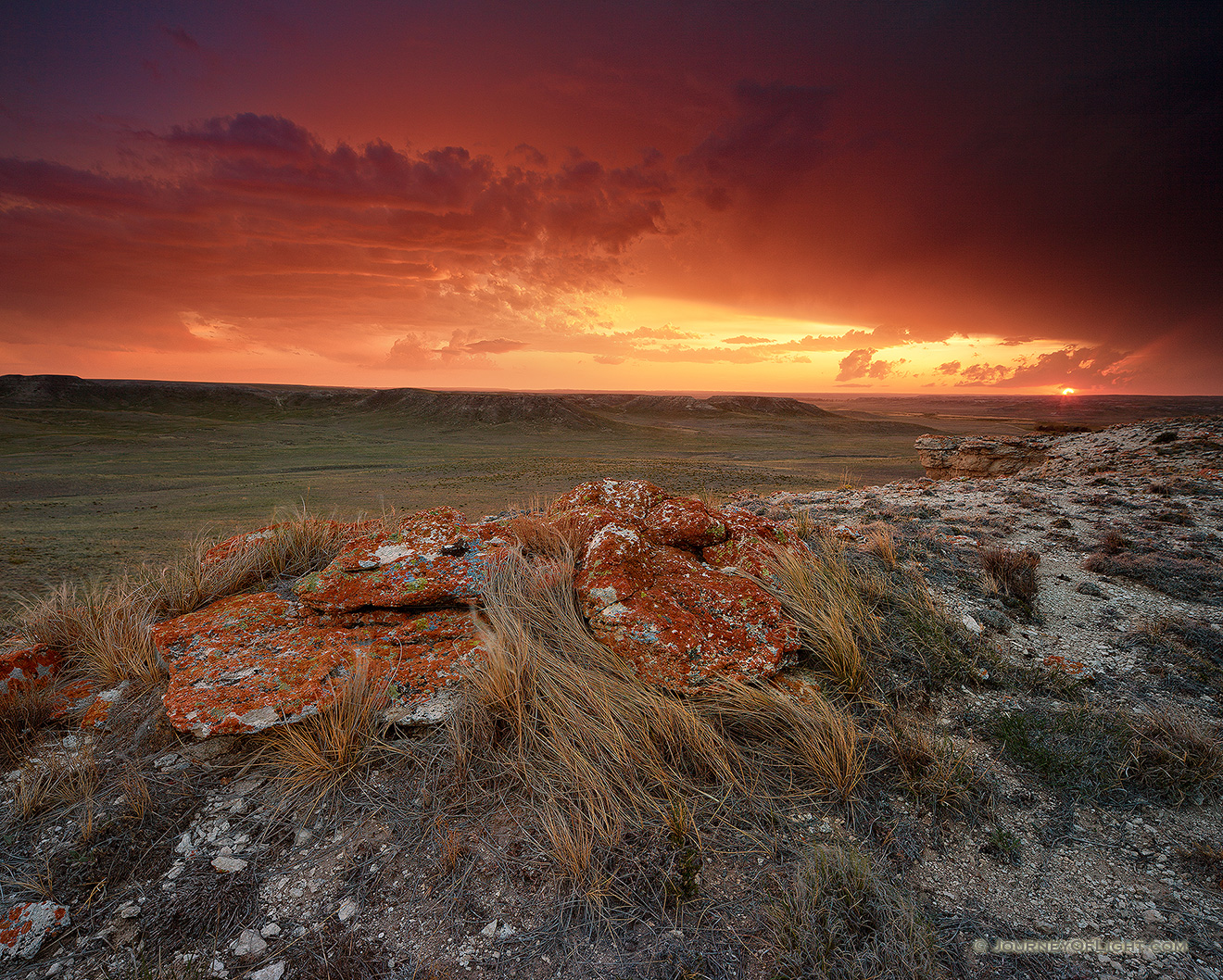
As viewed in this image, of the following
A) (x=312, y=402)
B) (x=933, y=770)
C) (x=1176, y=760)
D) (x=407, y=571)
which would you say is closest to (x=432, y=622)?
(x=407, y=571)

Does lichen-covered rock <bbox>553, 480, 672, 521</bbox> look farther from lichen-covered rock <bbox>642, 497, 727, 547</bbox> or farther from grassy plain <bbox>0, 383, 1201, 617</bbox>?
grassy plain <bbox>0, 383, 1201, 617</bbox>

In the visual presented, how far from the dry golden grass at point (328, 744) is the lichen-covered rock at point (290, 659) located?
69 mm

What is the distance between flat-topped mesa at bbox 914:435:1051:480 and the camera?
13.6m

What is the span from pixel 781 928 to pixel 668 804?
56cm

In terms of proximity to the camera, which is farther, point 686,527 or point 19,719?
point 686,527

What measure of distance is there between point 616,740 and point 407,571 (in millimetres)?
1845

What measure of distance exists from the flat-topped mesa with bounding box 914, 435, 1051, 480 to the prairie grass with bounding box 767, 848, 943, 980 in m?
14.3

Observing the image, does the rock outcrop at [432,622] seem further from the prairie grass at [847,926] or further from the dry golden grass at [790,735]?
the prairie grass at [847,926]

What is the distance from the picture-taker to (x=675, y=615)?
9.64 ft

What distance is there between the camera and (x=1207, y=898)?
1.73m

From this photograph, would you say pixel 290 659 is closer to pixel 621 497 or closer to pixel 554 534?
pixel 554 534

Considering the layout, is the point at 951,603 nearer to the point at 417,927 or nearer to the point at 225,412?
the point at 417,927

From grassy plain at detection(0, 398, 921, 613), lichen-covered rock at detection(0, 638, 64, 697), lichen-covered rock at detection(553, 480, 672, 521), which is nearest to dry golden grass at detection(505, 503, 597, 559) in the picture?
lichen-covered rock at detection(553, 480, 672, 521)

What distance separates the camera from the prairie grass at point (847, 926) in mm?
1567
